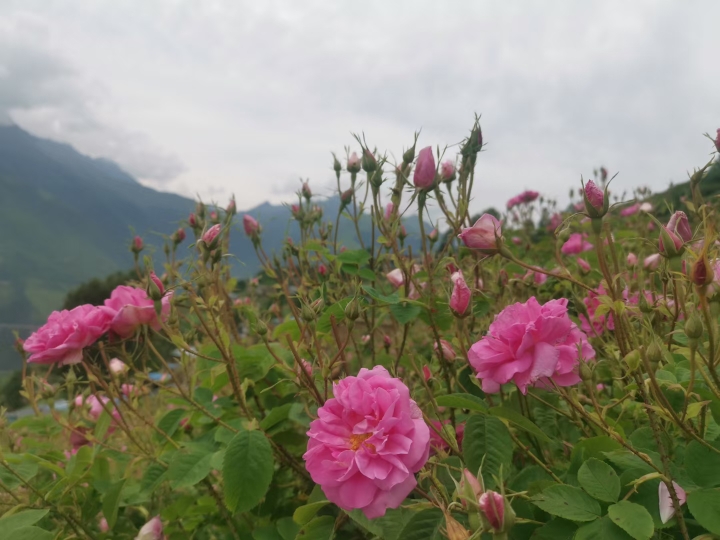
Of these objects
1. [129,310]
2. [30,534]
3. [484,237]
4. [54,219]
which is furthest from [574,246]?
[54,219]

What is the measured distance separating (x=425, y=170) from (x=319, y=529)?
0.90 metres

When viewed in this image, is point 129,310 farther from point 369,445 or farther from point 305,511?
point 369,445

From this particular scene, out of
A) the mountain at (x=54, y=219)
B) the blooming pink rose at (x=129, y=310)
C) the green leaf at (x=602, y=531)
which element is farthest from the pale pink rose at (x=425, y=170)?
the mountain at (x=54, y=219)

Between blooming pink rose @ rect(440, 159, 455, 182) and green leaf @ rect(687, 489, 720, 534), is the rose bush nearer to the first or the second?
green leaf @ rect(687, 489, 720, 534)

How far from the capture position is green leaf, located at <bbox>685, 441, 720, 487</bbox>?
73cm

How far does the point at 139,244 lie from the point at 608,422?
6.47ft

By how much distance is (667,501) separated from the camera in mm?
750

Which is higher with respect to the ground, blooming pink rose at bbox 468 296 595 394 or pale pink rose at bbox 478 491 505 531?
blooming pink rose at bbox 468 296 595 394

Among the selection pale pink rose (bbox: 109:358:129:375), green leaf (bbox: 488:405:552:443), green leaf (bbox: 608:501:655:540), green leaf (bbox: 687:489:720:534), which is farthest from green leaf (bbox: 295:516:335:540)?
pale pink rose (bbox: 109:358:129:375)

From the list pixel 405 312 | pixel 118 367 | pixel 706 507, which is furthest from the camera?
pixel 118 367

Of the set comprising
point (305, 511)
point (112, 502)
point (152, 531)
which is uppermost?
point (305, 511)

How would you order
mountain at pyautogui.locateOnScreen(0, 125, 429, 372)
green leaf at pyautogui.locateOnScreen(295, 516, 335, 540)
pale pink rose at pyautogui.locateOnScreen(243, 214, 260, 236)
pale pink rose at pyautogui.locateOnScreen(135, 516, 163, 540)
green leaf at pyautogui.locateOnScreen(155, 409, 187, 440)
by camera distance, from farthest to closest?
mountain at pyautogui.locateOnScreen(0, 125, 429, 372) < pale pink rose at pyautogui.locateOnScreen(243, 214, 260, 236) < green leaf at pyautogui.locateOnScreen(155, 409, 187, 440) < pale pink rose at pyautogui.locateOnScreen(135, 516, 163, 540) < green leaf at pyautogui.locateOnScreen(295, 516, 335, 540)

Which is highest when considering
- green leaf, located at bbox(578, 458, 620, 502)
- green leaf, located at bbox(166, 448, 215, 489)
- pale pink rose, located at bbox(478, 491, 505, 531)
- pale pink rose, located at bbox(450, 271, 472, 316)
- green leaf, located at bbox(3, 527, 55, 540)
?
pale pink rose, located at bbox(450, 271, 472, 316)

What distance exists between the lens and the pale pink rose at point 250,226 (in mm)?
1982
